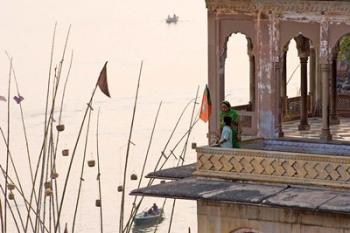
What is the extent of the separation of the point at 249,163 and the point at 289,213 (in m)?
0.71

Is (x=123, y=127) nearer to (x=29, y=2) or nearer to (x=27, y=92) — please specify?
(x=27, y=92)

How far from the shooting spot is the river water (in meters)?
34.5

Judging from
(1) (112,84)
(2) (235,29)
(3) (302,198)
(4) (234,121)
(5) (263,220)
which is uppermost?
(1) (112,84)

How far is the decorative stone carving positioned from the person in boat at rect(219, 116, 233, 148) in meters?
0.21

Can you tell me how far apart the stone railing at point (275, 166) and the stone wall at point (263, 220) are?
323 mm

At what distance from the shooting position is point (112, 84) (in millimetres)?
49688

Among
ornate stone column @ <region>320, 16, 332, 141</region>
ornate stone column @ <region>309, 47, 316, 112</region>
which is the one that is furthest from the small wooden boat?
ornate stone column @ <region>320, 16, 332, 141</region>

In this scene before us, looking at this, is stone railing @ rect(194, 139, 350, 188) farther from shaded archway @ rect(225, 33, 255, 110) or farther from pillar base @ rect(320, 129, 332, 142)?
shaded archway @ rect(225, 33, 255, 110)

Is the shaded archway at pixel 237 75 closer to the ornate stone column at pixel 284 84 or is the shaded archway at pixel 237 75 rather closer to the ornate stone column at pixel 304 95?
the ornate stone column at pixel 284 84

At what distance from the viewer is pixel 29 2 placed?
101 meters

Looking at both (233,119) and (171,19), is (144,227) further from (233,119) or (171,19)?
(171,19)

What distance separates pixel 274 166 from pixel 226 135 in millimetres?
747

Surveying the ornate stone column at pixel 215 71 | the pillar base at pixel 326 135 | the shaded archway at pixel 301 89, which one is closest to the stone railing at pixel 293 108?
the shaded archway at pixel 301 89

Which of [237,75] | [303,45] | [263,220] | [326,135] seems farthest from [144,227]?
[237,75]
